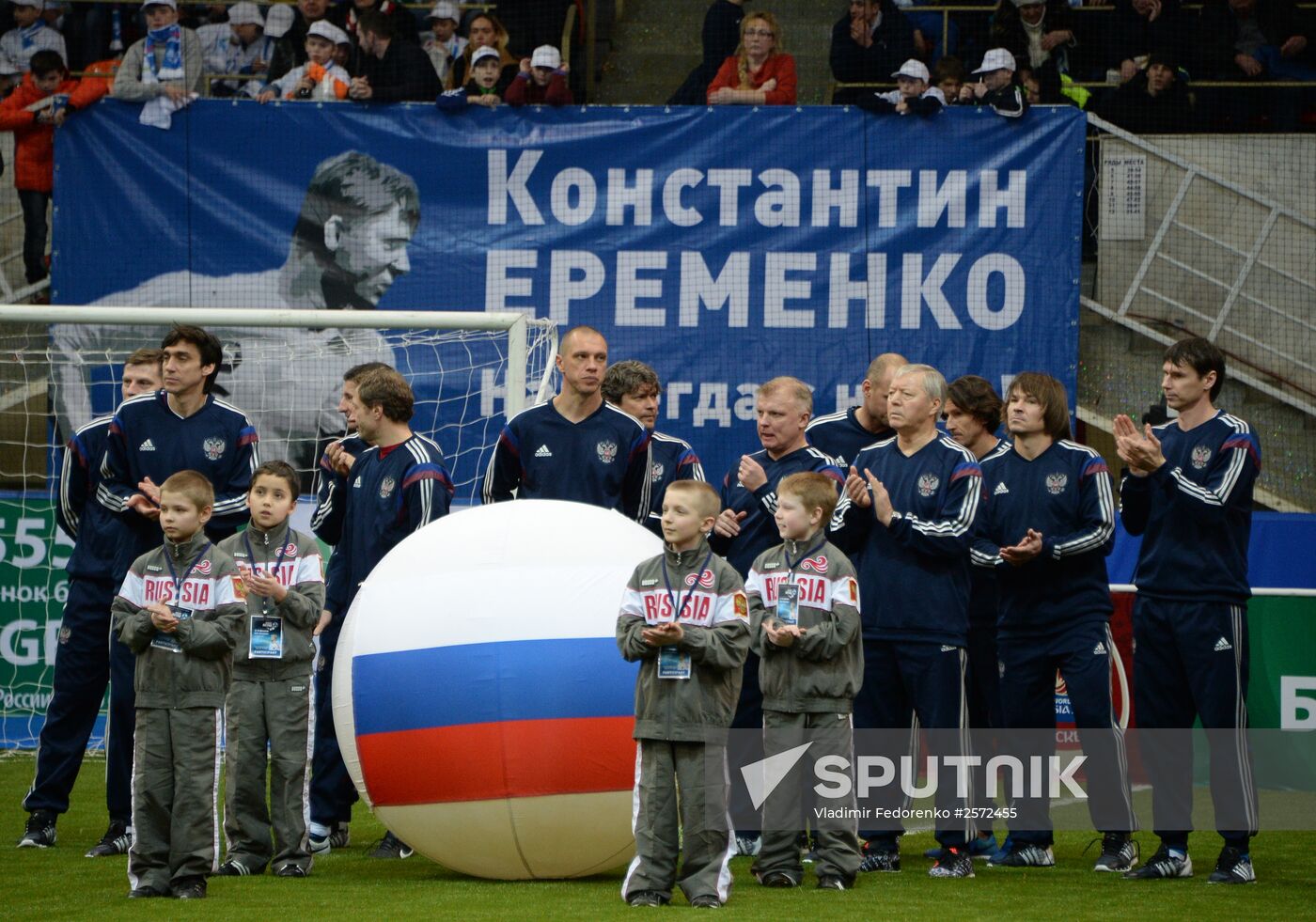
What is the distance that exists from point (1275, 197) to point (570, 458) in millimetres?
8476

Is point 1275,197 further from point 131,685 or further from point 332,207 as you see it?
point 131,685

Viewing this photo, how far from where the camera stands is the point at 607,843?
6.32 meters

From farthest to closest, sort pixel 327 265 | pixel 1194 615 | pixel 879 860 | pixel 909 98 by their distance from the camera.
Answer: pixel 327 265, pixel 909 98, pixel 879 860, pixel 1194 615

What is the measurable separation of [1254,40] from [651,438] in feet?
31.9

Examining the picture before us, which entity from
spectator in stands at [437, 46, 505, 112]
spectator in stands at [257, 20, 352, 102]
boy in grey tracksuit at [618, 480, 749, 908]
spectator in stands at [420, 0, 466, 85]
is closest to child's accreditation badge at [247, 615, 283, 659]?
boy in grey tracksuit at [618, 480, 749, 908]

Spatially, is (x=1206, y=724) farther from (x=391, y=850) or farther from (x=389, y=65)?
(x=389, y=65)

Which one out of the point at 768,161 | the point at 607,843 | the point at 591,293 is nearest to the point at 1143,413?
the point at 768,161

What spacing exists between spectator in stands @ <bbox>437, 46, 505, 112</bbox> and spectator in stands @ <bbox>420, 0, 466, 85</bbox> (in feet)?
3.34

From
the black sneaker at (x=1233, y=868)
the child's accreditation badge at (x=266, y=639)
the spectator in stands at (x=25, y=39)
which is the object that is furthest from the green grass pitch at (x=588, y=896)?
the spectator in stands at (x=25, y=39)

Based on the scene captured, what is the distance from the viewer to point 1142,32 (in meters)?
15.1

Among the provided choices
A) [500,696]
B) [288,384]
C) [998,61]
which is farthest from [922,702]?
[998,61]

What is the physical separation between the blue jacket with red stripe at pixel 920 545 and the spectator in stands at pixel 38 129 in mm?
8920

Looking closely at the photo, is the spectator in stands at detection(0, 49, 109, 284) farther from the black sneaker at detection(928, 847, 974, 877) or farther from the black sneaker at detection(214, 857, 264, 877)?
the black sneaker at detection(928, 847, 974, 877)

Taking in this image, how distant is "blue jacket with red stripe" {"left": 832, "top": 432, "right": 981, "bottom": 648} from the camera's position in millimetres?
6789
